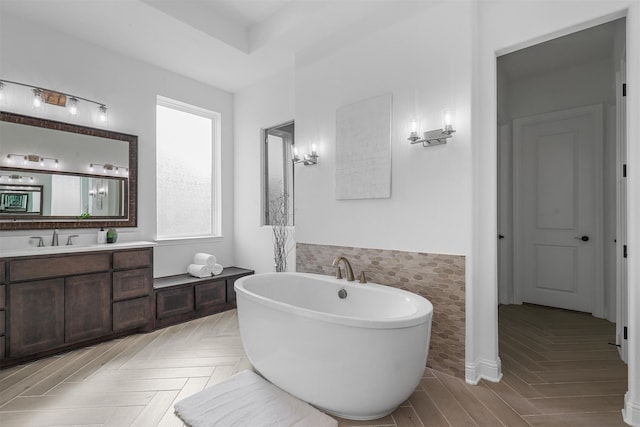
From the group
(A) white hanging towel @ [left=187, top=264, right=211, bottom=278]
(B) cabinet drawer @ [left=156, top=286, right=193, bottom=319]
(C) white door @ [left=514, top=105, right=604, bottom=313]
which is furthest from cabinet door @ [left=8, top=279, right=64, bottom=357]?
(C) white door @ [left=514, top=105, right=604, bottom=313]

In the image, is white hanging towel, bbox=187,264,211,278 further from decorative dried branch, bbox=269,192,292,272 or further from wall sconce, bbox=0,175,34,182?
wall sconce, bbox=0,175,34,182

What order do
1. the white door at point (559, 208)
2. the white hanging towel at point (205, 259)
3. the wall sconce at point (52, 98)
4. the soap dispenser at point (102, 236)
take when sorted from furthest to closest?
1. the white hanging towel at point (205, 259)
2. the white door at point (559, 208)
3. the soap dispenser at point (102, 236)
4. the wall sconce at point (52, 98)

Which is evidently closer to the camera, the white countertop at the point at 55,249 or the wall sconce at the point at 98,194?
the white countertop at the point at 55,249

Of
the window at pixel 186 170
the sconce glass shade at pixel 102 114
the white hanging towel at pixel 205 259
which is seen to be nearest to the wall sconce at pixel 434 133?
the white hanging towel at pixel 205 259

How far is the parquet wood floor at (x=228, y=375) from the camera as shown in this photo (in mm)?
1914

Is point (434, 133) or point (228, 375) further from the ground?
point (434, 133)

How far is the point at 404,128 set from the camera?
272 cm

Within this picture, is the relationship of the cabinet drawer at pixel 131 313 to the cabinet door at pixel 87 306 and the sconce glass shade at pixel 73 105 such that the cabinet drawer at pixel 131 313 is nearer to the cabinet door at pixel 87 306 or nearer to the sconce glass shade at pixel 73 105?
the cabinet door at pixel 87 306

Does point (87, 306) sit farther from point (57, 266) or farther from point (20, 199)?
point (20, 199)

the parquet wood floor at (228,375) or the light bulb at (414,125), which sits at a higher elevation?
the light bulb at (414,125)

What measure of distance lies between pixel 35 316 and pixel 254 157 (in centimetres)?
279

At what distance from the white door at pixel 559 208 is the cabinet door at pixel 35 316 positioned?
Answer: 4959mm

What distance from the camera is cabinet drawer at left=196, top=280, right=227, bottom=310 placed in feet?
12.4

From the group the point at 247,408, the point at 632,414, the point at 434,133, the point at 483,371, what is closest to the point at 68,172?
the point at 247,408
